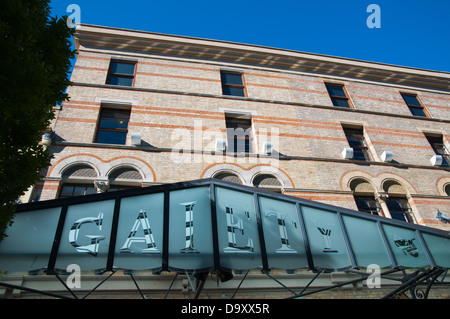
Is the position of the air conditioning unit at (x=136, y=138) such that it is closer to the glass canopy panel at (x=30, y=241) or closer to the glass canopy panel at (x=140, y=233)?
the glass canopy panel at (x=140, y=233)

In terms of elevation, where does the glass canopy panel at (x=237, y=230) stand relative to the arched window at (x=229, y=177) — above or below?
below

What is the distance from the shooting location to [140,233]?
5.78 metres

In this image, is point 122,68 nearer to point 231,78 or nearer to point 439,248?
point 231,78

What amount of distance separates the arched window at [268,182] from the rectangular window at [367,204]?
2.90 metres

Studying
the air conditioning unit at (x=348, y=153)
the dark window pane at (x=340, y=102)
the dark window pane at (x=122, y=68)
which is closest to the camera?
the air conditioning unit at (x=348, y=153)

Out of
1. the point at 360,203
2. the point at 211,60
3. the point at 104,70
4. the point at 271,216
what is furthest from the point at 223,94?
the point at 271,216

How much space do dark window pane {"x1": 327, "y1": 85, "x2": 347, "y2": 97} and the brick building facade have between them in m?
0.08

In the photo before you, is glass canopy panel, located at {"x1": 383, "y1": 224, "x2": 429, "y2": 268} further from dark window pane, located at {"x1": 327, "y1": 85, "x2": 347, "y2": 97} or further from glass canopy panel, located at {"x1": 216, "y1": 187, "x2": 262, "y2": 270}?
dark window pane, located at {"x1": 327, "y1": 85, "x2": 347, "y2": 97}

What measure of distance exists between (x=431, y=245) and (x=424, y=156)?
7.57 meters

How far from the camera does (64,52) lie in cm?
528

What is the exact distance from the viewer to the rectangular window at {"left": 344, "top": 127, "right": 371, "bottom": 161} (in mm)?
12433

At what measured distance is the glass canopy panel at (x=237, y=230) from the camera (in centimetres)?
558


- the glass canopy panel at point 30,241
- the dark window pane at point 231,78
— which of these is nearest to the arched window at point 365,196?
the dark window pane at point 231,78

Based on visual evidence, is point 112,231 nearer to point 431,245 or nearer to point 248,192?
point 248,192
